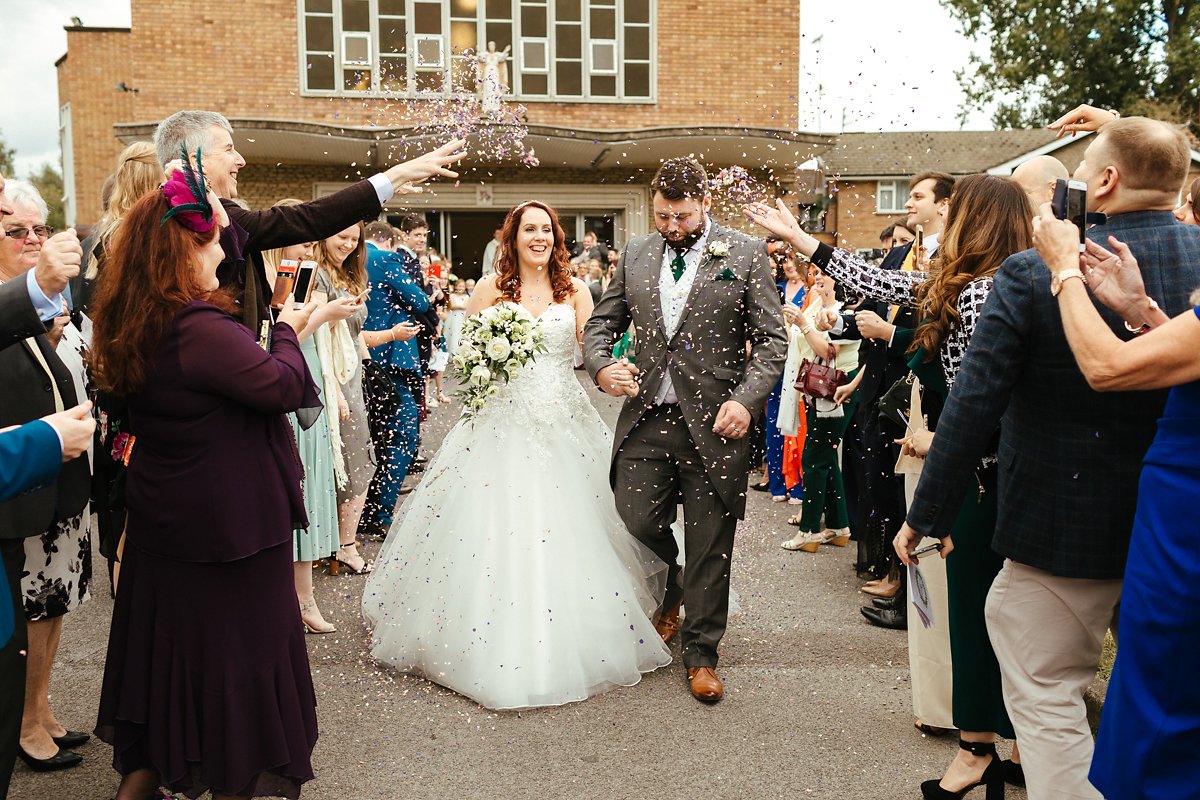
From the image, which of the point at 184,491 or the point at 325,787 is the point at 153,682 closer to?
the point at 184,491

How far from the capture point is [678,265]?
4.85 m

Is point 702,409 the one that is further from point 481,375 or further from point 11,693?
point 11,693

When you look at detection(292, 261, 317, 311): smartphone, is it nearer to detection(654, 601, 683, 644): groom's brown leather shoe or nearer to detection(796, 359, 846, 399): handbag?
detection(654, 601, 683, 644): groom's brown leather shoe

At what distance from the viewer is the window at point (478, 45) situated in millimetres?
19406

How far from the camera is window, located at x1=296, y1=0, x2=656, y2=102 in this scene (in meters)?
19.4

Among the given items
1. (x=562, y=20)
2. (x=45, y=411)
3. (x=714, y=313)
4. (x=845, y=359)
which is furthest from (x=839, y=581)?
(x=562, y=20)

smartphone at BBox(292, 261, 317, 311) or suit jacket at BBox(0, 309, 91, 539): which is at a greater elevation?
smartphone at BBox(292, 261, 317, 311)

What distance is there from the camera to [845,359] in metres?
7.38

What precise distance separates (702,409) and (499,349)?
112cm

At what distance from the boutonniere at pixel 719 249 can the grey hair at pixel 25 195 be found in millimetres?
3016

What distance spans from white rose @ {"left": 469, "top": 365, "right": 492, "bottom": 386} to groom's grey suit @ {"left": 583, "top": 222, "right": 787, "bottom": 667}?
1.80 feet

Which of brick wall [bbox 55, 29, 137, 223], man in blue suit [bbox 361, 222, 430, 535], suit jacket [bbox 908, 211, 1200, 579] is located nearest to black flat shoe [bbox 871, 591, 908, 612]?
suit jacket [bbox 908, 211, 1200, 579]

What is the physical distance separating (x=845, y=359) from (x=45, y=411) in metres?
5.50

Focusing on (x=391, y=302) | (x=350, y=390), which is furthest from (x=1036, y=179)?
(x=391, y=302)
